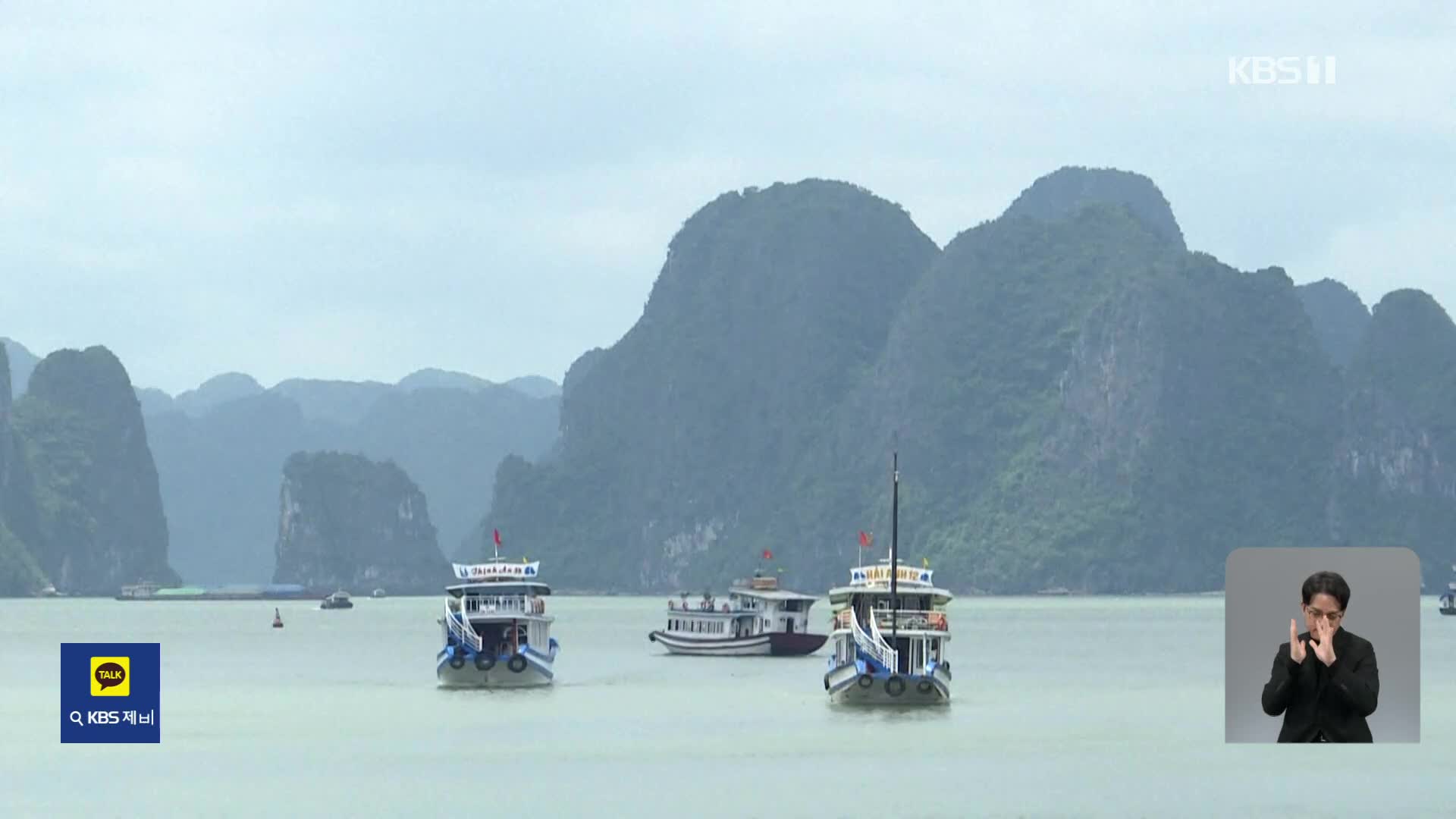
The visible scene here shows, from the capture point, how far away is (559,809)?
153 ft

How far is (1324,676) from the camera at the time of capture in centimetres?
808

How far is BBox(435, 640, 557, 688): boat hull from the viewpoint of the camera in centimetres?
Answer: 8119

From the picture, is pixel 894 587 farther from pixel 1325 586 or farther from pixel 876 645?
pixel 1325 586

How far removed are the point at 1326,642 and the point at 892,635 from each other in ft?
Result: 208

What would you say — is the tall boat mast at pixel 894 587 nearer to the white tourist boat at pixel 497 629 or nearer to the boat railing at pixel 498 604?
the white tourist boat at pixel 497 629

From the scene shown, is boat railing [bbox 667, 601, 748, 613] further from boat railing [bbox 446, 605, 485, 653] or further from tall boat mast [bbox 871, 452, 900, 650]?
tall boat mast [bbox 871, 452, 900, 650]

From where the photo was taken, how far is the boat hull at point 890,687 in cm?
7138

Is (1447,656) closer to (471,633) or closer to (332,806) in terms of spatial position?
(471,633)

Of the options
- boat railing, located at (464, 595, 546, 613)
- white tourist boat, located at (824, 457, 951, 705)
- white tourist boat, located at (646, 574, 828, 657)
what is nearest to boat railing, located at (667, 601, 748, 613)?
white tourist boat, located at (646, 574, 828, 657)

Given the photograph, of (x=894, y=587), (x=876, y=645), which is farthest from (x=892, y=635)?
(x=894, y=587)

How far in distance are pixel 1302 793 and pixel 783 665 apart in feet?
205

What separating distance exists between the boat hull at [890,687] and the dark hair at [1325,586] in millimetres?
63646

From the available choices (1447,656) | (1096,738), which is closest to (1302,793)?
(1096,738)

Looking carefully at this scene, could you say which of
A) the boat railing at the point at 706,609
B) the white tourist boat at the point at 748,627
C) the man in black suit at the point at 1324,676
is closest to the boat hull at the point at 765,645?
the white tourist boat at the point at 748,627
